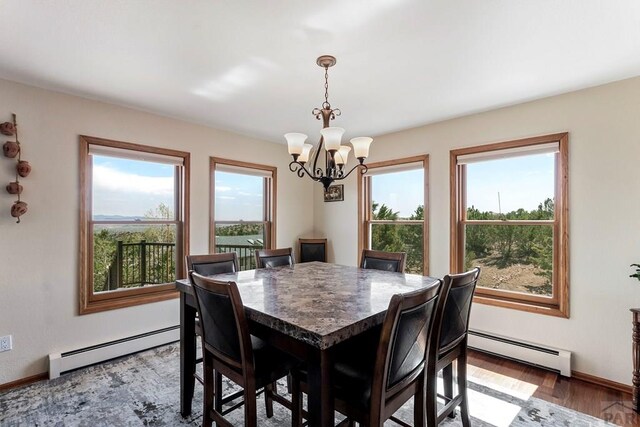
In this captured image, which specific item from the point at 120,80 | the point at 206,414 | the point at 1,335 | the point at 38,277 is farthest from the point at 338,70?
the point at 1,335

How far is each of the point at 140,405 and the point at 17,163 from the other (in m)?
2.21

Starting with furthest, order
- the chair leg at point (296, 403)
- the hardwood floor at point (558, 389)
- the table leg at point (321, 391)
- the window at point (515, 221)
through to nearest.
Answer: the window at point (515, 221) → the hardwood floor at point (558, 389) → the chair leg at point (296, 403) → the table leg at point (321, 391)

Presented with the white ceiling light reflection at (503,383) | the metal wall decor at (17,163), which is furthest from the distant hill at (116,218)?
the white ceiling light reflection at (503,383)

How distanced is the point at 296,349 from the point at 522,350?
2.68 m

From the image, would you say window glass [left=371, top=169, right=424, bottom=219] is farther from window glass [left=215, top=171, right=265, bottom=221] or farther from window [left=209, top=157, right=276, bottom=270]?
window glass [left=215, top=171, right=265, bottom=221]

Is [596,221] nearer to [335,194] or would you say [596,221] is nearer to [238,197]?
[335,194]

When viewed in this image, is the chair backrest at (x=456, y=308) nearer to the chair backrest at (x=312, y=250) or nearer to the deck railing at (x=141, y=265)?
the chair backrest at (x=312, y=250)

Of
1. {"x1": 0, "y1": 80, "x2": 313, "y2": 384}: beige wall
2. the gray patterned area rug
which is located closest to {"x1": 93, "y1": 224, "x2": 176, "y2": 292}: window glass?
{"x1": 0, "y1": 80, "x2": 313, "y2": 384}: beige wall

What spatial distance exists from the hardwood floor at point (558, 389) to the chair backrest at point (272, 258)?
199 cm

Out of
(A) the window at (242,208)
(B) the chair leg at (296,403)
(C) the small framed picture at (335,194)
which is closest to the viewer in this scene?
(B) the chair leg at (296,403)

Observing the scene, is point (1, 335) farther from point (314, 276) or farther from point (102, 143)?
point (314, 276)

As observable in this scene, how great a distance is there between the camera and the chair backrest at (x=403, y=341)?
124 centimetres

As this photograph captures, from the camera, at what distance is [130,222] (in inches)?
130

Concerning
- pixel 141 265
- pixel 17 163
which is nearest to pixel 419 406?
pixel 141 265
